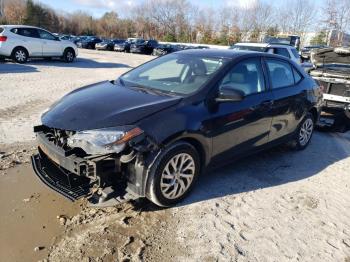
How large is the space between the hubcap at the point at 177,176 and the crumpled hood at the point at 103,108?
22.2 inches

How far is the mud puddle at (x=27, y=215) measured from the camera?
10.1ft

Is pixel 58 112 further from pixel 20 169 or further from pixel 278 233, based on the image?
pixel 278 233

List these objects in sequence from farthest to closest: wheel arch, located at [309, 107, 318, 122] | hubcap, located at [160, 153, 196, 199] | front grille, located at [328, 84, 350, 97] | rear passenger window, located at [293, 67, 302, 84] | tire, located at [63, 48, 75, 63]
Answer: tire, located at [63, 48, 75, 63], front grille, located at [328, 84, 350, 97], wheel arch, located at [309, 107, 318, 122], rear passenger window, located at [293, 67, 302, 84], hubcap, located at [160, 153, 196, 199]

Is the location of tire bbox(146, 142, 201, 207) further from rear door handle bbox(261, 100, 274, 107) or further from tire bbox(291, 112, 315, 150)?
tire bbox(291, 112, 315, 150)

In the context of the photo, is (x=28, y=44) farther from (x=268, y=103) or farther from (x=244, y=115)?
(x=244, y=115)

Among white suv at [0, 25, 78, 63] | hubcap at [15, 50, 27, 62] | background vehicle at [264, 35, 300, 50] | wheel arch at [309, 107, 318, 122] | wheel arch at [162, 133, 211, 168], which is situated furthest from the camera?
background vehicle at [264, 35, 300, 50]

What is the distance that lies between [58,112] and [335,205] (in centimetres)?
329

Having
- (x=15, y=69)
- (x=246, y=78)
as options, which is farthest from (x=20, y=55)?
(x=246, y=78)

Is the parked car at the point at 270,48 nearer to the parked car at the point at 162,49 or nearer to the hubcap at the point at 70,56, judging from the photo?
the hubcap at the point at 70,56

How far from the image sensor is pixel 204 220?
3.62m

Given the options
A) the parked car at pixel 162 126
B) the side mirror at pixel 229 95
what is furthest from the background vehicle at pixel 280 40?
the side mirror at pixel 229 95

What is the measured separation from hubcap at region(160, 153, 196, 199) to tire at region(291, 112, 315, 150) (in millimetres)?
2503

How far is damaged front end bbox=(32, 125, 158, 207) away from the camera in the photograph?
3.25 meters

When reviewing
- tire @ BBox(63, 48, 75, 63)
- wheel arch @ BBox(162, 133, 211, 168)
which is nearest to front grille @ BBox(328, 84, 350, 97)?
wheel arch @ BBox(162, 133, 211, 168)
